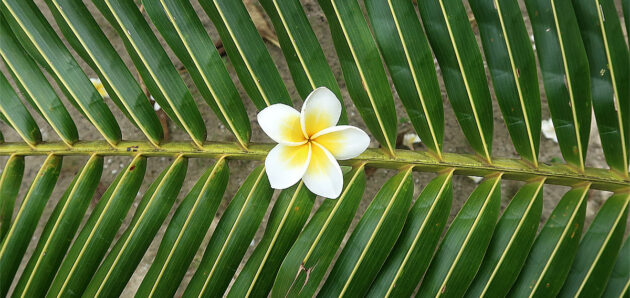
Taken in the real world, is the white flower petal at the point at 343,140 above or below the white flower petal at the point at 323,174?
above

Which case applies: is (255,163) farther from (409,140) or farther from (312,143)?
(312,143)

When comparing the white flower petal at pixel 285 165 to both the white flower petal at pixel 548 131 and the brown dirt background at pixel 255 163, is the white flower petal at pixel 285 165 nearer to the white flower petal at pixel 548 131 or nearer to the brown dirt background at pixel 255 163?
the brown dirt background at pixel 255 163

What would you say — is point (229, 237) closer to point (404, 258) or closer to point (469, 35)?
point (404, 258)

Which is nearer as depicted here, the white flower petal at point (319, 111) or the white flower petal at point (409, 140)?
the white flower petal at point (319, 111)

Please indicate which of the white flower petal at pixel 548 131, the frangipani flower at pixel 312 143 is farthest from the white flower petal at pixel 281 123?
the white flower petal at pixel 548 131

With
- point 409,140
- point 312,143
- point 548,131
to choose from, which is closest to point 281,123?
point 312,143

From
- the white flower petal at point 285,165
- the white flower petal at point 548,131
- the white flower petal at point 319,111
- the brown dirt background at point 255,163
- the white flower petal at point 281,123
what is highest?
the white flower petal at point 548,131
